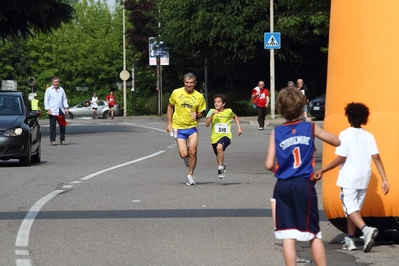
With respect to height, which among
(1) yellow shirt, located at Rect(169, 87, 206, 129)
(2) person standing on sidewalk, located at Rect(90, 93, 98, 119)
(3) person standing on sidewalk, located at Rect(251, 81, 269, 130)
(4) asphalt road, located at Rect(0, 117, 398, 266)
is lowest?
(2) person standing on sidewalk, located at Rect(90, 93, 98, 119)

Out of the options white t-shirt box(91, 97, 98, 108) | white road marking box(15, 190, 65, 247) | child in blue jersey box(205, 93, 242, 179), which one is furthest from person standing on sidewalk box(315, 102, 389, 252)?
white t-shirt box(91, 97, 98, 108)

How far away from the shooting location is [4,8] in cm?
3259

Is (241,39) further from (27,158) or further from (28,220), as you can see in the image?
(28,220)

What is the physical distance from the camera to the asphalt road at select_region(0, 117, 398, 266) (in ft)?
32.8

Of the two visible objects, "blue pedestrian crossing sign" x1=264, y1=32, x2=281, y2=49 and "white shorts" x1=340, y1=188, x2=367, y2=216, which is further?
"blue pedestrian crossing sign" x1=264, y1=32, x2=281, y2=49

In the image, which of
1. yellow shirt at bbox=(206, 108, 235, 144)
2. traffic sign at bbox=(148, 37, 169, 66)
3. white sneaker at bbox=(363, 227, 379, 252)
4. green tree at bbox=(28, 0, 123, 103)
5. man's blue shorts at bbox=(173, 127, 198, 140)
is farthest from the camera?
green tree at bbox=(28, 0, 123, 103)

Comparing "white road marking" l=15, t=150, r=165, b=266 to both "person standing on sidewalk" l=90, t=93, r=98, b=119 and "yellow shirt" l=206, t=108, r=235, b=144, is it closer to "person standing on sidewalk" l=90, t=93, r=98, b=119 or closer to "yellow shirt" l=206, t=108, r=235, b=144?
"yellow shirt" l=206, t=108, r=235, b=144

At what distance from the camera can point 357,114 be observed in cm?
1002

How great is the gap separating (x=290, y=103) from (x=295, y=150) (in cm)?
34

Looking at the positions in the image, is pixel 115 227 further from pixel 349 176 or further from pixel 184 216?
pixel 349 176

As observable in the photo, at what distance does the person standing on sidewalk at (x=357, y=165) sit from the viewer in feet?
32.8

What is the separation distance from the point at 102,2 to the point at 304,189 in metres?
84.3

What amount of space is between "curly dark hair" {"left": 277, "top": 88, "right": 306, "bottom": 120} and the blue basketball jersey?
8 cm

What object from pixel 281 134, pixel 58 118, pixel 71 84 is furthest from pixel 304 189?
pixel 71 84
